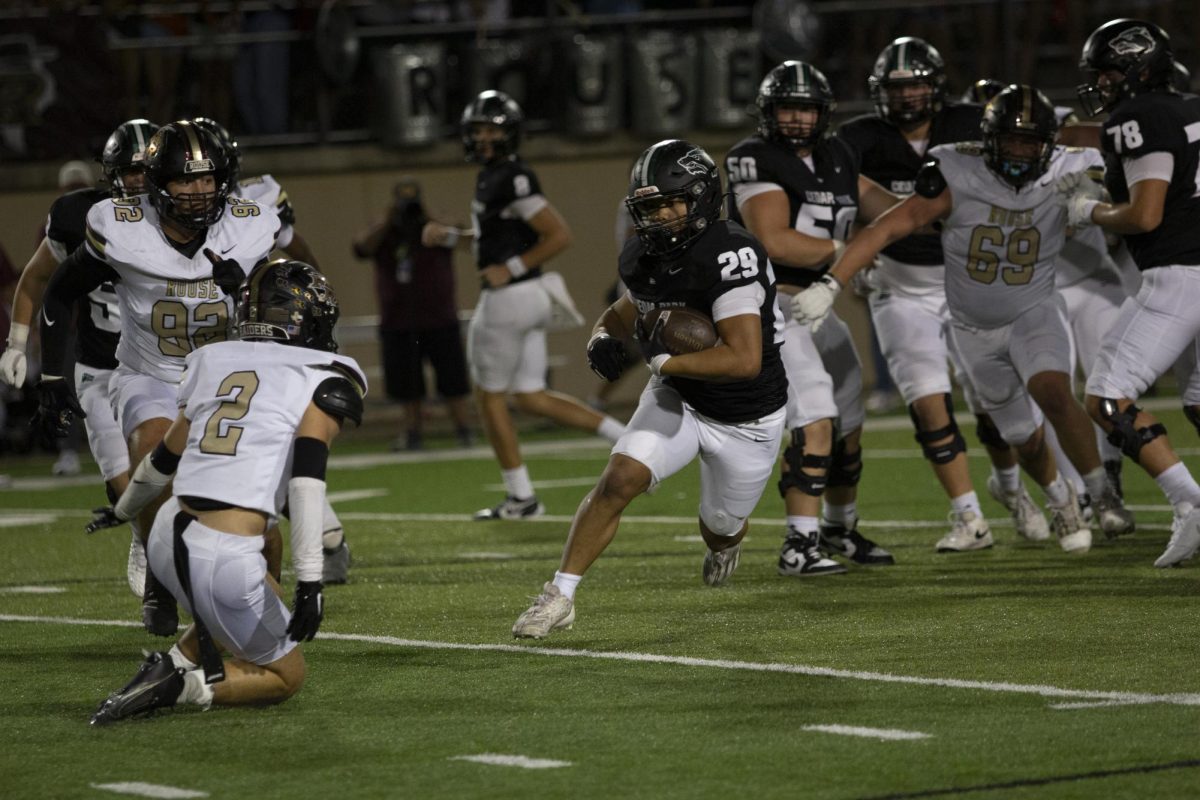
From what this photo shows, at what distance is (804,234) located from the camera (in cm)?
729

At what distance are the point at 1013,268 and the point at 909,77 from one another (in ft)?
3.10

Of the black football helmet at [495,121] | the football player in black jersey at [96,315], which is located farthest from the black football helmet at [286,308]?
the black football helmet at [495,121]

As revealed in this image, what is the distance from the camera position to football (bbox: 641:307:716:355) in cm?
592

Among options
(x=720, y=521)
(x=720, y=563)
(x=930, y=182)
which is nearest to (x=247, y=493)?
(x=720, y=521)

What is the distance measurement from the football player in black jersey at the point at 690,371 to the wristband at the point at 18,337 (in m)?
2.16

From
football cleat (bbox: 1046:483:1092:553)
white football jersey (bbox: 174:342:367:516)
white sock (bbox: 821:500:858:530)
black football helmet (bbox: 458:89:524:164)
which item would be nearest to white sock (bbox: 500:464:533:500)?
black football helmet (bbox: 458:89:524:164)

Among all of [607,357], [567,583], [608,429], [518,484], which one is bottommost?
[518,484]

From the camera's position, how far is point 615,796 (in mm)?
4008

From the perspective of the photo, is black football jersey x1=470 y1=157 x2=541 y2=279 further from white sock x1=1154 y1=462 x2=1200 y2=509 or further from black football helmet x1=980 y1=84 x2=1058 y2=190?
white sock x1=1154 y1=462 x2=1200 y2=509

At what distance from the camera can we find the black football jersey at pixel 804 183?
7297 millimetres

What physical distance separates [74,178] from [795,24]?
679 centimetres

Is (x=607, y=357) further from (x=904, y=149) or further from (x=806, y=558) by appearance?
(x=904, y=149)

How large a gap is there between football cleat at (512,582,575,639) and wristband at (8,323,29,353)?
2.22 meters

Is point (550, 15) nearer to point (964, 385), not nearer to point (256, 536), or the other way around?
point (964, 385)
